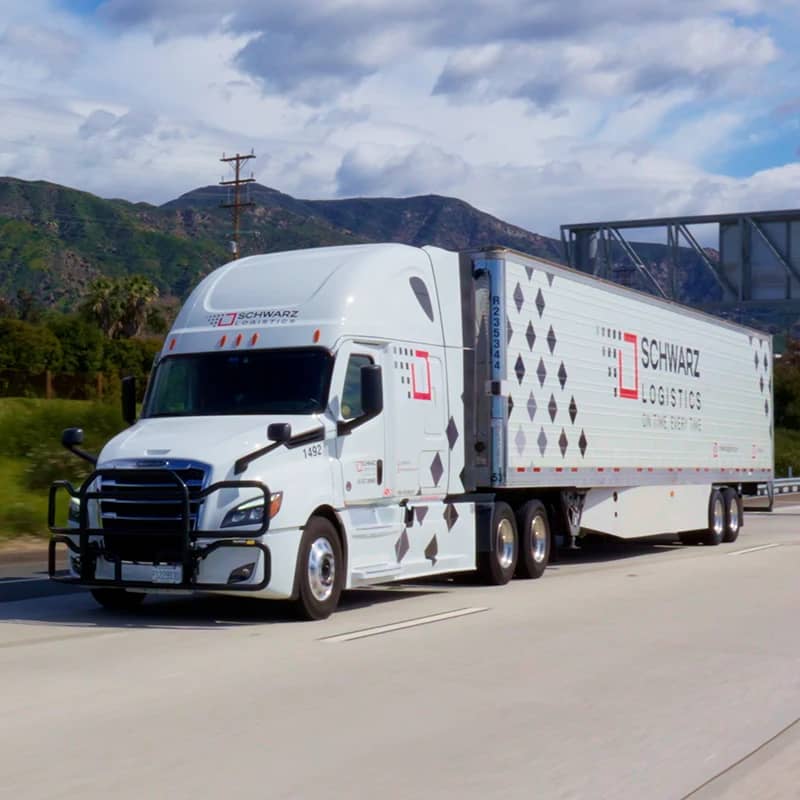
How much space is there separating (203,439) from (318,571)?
5.10ft

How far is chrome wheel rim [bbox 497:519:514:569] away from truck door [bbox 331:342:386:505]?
112 inches

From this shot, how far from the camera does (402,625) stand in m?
12.4

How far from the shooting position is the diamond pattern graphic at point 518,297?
16.5m

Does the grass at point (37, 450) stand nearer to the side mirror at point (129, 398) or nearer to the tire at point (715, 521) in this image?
the side mirror at point (129, 398)

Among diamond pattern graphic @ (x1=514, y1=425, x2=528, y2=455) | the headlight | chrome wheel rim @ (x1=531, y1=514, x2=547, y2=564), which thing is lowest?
chrome wheel rim @ (x1=531, y1=514, x2=547, y2=564)

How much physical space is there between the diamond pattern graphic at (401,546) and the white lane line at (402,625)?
2.60 feet

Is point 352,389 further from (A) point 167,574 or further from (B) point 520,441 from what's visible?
(B) point 520,441

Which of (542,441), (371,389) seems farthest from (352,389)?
(542,441)

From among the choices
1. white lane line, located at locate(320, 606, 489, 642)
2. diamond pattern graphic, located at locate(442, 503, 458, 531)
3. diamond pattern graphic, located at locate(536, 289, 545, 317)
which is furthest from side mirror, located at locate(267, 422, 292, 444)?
diamond pattern graphic, located at locate(536, 289, 545, 317)

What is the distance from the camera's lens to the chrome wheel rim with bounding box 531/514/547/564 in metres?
17.1

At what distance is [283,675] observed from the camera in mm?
9625

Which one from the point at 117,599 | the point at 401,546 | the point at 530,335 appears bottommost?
the point at 117,599

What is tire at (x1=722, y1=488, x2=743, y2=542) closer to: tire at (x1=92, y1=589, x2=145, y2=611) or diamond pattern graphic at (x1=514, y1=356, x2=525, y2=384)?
diamond pattern graphic at (x1=514, y1=356, x2=525, y2=384)

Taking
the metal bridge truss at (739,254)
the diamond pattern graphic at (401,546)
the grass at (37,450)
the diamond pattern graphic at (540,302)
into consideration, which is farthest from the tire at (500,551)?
the metal bridge truss at (739,254)
